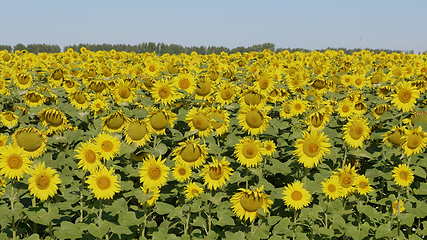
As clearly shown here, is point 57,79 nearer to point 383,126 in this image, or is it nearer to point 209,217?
point 209,217

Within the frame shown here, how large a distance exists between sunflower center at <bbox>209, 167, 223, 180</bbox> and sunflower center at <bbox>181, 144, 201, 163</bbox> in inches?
7.8

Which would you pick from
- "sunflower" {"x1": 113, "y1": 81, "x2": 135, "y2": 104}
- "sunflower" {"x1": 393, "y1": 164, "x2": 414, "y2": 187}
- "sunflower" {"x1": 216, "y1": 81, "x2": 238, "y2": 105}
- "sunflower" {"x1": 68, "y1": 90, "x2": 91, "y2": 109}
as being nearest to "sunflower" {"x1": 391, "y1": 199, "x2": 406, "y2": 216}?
"sunflower" {"x1": 393, "y1": 164, "x2": 414, "y2": 187}

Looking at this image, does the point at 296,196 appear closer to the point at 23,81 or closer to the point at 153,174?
the point at 153,174

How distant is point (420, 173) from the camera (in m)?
5.29

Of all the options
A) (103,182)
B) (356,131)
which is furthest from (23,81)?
(356,131)

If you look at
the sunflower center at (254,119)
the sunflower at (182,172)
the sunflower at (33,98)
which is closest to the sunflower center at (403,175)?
the sunflower center at (254,119)

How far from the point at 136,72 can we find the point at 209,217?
204 inches

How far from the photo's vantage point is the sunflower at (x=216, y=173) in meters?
4.66

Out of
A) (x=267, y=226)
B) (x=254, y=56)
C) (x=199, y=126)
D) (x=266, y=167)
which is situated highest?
(x=254, y=56)

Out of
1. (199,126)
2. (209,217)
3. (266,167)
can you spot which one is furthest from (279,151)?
(209,217)

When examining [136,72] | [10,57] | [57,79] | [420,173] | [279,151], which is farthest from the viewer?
[10,57]

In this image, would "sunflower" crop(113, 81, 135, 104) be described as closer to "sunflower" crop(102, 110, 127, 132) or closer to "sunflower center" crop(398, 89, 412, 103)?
"sunflower" crop(102, 110, 127, 132)

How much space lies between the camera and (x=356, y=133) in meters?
5.47

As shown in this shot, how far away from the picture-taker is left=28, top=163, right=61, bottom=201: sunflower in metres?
4.36
